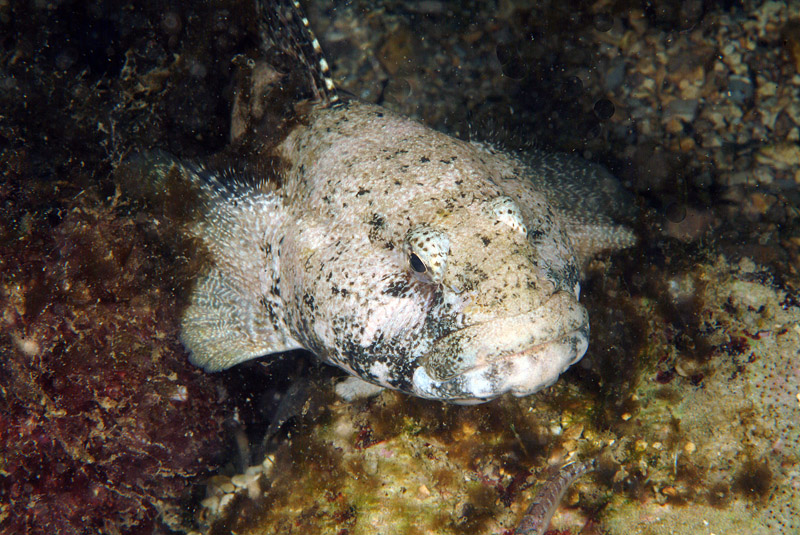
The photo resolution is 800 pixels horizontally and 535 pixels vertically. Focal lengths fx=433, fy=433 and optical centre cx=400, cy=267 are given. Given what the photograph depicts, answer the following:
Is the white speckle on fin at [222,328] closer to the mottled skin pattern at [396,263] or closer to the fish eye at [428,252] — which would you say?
the mottled skin pattern at [396,263]

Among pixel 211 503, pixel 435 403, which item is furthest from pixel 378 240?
pixel 211 503

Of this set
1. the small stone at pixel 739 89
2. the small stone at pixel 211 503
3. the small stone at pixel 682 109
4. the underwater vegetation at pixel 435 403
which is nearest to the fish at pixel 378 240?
the underwater vegetation at pixel 435 403

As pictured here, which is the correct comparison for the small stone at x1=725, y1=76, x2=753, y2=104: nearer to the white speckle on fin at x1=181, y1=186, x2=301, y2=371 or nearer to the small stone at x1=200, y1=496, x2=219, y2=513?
the white speckle on fin at x1=181, y1=186, x2=301, y2=371

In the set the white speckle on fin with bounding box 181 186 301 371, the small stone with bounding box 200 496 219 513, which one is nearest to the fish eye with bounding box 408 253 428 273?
the white speckle on fin with bounding box 181 186 301 371

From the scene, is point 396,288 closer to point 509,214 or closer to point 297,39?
point 509,214

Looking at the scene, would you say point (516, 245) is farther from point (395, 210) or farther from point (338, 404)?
point (338, 404)

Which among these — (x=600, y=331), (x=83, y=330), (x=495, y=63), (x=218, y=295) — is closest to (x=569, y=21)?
(x=495, y=63)
